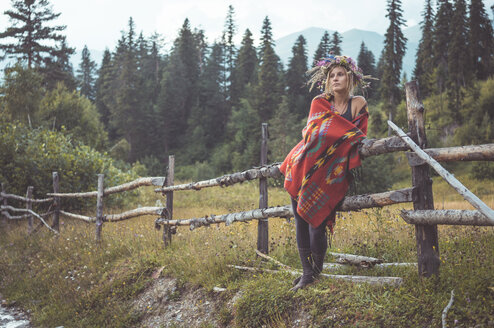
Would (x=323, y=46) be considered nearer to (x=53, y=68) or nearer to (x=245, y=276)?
(x=53, y=68)

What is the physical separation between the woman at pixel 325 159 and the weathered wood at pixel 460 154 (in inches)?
18.3

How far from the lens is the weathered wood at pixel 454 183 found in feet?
7.38

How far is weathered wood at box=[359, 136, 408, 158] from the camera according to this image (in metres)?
2.99

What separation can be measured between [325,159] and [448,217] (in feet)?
3.37

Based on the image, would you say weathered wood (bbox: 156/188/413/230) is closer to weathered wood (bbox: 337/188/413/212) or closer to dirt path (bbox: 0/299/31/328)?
weathered wood (bbox: 337/188/413/212)

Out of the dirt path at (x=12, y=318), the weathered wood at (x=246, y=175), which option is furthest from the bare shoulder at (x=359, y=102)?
the dirt path at (x=12, y=318)

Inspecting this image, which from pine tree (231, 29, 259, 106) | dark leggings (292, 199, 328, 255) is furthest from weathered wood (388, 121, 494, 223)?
pine tree (231, 29, 259, 106)

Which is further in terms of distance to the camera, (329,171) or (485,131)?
(485,131)

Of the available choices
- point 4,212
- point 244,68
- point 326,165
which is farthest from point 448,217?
point 244,68

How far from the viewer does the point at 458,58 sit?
32.5 m

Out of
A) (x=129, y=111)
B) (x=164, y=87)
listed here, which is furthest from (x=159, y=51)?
(x=129, y=111)

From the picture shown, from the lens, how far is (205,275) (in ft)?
14.7

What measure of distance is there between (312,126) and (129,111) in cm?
5143

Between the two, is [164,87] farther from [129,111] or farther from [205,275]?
[205,275]
